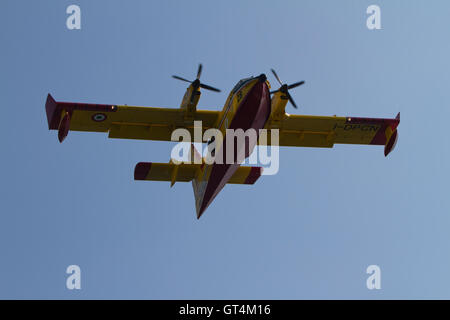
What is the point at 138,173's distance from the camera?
2341 centimetres

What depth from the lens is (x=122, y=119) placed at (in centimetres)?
2289

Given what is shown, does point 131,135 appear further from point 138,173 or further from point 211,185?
point 211,185

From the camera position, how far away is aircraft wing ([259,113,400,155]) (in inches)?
925

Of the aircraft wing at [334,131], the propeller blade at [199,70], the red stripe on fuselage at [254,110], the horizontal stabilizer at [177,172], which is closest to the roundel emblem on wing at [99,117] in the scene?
the horizontal stabilizer at [177,172]

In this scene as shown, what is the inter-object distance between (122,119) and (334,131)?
775 centimetres

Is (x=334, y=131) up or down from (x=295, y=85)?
down

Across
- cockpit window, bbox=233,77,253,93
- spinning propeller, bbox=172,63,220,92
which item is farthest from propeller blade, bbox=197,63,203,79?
cockpit window, bbox=233,77,253,93

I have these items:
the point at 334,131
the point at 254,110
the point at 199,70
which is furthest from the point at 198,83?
the point at 334,131

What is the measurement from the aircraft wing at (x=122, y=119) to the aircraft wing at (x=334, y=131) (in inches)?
113

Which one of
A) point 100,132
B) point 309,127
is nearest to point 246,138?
point 309,127

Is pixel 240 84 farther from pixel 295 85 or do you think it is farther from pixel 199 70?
pixel 199 70

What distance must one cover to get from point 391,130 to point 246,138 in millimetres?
6426

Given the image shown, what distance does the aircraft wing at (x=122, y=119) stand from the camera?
73.3 ft

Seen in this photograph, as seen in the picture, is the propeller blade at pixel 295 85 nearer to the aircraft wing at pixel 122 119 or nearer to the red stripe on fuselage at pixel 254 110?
the red stripe on fuselage at pixel 254 110
